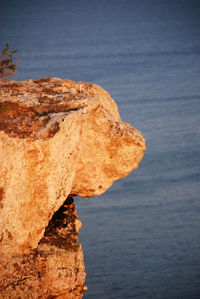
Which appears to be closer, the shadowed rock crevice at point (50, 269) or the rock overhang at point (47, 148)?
the rock overhang at point (47, 148)

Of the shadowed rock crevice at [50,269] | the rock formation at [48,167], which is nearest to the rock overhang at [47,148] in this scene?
the rock formation at [48,167]

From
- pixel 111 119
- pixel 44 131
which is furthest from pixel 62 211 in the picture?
pixel 44 131

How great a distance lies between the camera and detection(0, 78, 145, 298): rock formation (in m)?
7.17

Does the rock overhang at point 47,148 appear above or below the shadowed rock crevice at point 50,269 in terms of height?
above

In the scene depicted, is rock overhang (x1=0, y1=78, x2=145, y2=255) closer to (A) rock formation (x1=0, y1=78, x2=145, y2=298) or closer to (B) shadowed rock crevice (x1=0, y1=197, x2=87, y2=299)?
(A) rock formation (x1=0, y1=78, x2=145, y2=298)

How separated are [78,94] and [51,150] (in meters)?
1.52

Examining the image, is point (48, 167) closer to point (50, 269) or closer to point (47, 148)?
point (47, 148)

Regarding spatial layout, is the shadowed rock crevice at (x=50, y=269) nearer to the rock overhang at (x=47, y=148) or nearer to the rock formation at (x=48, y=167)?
the rock formation at (x=48, y=167)

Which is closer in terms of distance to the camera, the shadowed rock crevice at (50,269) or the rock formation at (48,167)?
the rock formation at (48,167)

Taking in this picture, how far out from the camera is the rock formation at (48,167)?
717 centimetres

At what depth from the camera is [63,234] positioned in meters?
8.72

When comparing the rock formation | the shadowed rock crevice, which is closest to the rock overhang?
the rock formation

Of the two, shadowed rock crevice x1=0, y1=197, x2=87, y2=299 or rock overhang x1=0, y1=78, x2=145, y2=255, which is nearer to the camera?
rock overhang x1=0, y1=78, x2=145, y2=255

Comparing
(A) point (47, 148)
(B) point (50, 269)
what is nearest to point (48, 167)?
(A) point (47, 148)
